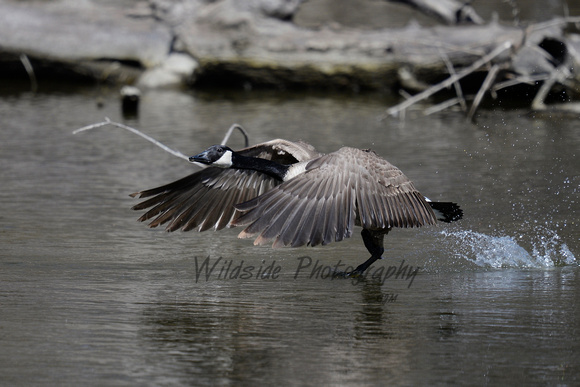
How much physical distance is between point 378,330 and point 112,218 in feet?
12.2

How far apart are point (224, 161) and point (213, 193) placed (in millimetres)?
584

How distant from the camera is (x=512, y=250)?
683cm

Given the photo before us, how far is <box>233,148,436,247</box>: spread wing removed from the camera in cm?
536

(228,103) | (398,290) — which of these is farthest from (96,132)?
(398,290)

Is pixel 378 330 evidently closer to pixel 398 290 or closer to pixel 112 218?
pixel 398 290

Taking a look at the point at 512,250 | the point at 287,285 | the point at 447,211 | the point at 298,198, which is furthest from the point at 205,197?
the point at 512,250

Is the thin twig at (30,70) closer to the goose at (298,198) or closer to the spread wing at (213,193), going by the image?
the spread wing at (213,193)

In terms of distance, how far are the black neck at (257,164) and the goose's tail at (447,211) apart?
1.25 m

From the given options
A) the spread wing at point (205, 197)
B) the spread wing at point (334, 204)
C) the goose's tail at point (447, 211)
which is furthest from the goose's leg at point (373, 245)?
the spread wing at point (205, 197)

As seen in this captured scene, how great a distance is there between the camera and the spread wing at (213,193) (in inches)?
260

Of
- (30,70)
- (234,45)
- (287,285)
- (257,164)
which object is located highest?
(234,45)

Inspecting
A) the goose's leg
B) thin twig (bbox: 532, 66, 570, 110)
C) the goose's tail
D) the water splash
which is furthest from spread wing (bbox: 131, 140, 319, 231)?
thin twig (bbox: 532, 66, 570, 110)

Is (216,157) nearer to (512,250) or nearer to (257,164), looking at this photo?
(257,164)

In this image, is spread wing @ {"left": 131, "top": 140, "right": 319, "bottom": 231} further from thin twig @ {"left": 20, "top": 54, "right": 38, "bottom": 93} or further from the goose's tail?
thin twig @ {"left": 20, "top": 54, "right": 38, "bottom": 93}
